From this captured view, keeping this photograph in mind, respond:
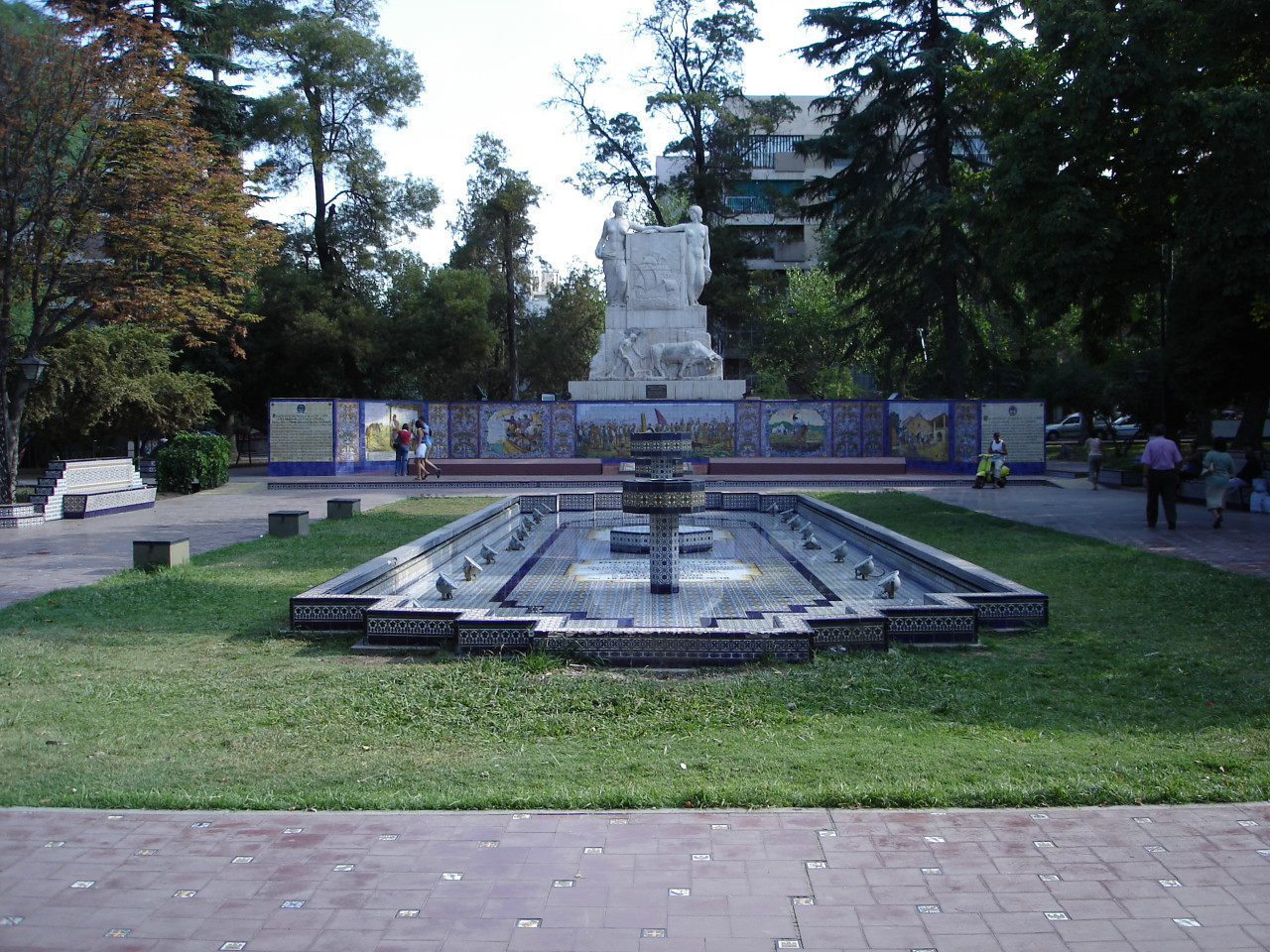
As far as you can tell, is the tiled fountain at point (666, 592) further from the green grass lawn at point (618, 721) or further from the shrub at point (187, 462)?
the shrub at point (187, 462)

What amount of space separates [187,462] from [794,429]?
649 inches

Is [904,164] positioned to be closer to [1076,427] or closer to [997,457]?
[997,457]

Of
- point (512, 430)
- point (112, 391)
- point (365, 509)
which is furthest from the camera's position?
point (512, 430)

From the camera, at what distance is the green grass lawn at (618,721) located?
14.5 ft

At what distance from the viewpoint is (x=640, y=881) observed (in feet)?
11.6

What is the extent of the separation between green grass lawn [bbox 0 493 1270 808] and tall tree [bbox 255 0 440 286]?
97.1ft

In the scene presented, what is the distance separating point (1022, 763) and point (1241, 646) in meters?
3.65

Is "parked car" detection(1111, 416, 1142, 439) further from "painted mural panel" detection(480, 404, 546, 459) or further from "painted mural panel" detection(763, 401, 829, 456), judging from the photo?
"painted mural panel" detection(480, 404, 546, 459)

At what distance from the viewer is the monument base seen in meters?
30.7

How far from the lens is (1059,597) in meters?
9.37

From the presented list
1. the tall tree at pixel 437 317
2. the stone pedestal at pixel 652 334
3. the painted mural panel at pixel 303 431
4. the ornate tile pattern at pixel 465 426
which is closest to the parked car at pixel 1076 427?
the stone pedestal at pixel 652 334

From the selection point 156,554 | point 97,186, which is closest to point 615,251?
point 97,186

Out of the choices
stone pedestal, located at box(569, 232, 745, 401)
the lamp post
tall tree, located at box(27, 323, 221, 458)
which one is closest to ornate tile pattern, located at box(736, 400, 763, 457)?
stone pedestal, located at box(569, 232, 745, 401)

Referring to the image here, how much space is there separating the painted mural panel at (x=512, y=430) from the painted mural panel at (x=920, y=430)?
34.4 ft
